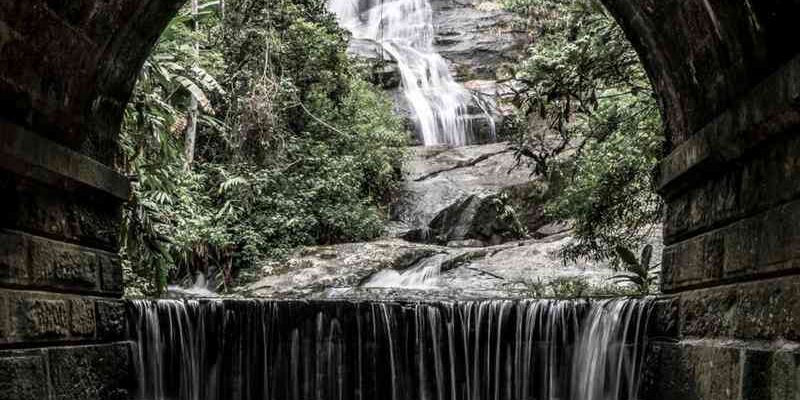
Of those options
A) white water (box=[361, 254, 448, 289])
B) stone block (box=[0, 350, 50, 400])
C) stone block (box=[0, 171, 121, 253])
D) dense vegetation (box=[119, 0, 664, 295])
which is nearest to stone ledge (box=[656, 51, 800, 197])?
dense vegetation (box=[119, 0, 664, 295])

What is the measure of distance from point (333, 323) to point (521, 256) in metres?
6.17

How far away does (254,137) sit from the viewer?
1680cm

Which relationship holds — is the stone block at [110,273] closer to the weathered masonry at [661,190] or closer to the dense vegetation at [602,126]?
the weathered masonry at [661,190]

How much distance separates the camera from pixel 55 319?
4.85 meters

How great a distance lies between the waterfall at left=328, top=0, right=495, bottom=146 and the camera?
2442cm

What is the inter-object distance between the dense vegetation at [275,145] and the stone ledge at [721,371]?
8.76m

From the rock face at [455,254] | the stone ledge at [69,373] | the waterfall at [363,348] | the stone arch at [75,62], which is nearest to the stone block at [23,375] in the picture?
the stone ledge at [69,373]

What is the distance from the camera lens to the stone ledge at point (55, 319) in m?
4.29

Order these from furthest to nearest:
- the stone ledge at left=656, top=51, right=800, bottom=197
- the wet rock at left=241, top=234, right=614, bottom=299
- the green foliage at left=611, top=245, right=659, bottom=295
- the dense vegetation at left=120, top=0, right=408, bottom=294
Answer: the dense vegetation at left=120, top=0, right=408, bottom=294 < the wet rock at left=241, top=234, right=614, bottom=299 < the green foliage at left=611, top=245, right=659, bottom=295 < the stone ledge at left=656, top=51, right=800, bottom=197

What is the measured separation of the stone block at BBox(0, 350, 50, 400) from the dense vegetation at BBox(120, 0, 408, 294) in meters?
7.53

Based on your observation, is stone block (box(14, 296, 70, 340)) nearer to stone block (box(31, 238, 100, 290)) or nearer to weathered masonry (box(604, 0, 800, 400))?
stone block (box(31, 238, 100, 290))

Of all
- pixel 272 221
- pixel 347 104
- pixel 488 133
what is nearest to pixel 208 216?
pixel 272 221

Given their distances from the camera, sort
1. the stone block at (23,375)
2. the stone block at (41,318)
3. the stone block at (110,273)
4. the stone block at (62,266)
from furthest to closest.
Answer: the stone block at (110,273) → the stone block at (62,266) → the stone block at (41,318) → the stone block at (23,375)

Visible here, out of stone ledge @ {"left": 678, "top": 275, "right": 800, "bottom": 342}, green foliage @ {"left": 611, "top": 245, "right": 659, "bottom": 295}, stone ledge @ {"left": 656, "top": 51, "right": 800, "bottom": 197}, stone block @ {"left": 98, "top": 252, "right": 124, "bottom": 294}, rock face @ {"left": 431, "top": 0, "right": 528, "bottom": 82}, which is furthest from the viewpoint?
rock face @ {"left": 431, "top": 0, "right": 528, "bottom": 82}
